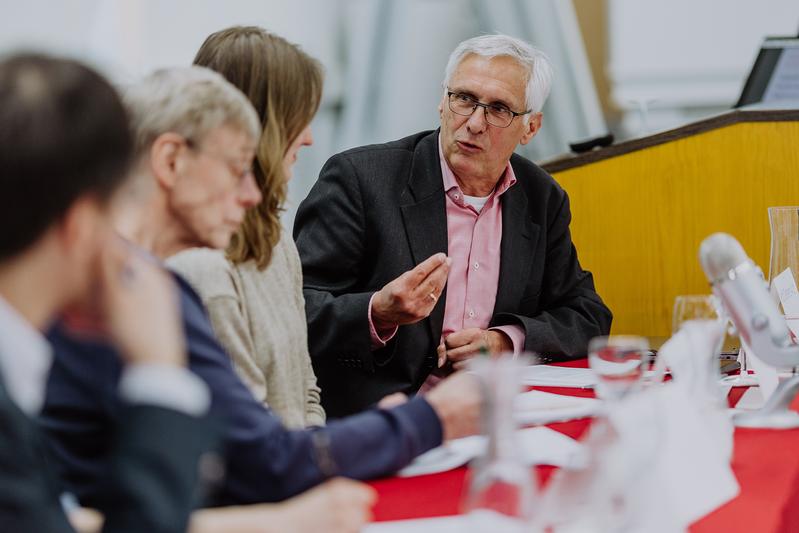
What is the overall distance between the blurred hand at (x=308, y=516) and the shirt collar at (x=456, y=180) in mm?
1632

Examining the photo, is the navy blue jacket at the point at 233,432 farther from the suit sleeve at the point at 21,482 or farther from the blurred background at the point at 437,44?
the blurred background at the point at 437,44

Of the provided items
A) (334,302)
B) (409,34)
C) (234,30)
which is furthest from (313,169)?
(234,30)

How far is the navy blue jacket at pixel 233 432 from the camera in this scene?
1067 millimetres

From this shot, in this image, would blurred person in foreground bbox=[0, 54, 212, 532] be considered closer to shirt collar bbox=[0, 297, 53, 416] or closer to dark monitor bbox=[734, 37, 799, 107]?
shirt collar bbox=[0, 297, 53, 416]

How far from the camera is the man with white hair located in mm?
2398

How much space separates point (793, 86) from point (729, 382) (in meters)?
1.83

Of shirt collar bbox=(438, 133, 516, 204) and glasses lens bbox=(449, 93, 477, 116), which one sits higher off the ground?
glasses lens bbox=(449, 93, 477, 116)

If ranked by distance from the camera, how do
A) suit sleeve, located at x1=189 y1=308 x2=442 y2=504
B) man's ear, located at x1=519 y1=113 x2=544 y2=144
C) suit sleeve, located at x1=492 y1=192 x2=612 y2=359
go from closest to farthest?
1. suit sleeve, located at x1=189 y1=308 x2=442 y2=504
2. suit sleeve, located at x1=492 y1=192 x2=612 y2=359
3. man's ear, located at x1=519 y1=113 x2=544 y2=144

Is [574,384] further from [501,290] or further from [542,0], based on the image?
[542,0]

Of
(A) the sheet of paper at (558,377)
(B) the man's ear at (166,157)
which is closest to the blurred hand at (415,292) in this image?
(A) the sheet of paper at (558,377)

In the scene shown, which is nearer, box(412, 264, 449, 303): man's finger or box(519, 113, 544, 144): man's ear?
box(412, 264, 449, 303): man's finger

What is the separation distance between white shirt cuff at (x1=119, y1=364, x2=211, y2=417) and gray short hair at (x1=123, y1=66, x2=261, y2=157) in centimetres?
37

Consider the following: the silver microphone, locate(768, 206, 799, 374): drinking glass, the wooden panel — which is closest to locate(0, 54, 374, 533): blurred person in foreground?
the silver microphone

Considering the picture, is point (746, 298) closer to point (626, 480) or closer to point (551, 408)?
point (551, 408)
